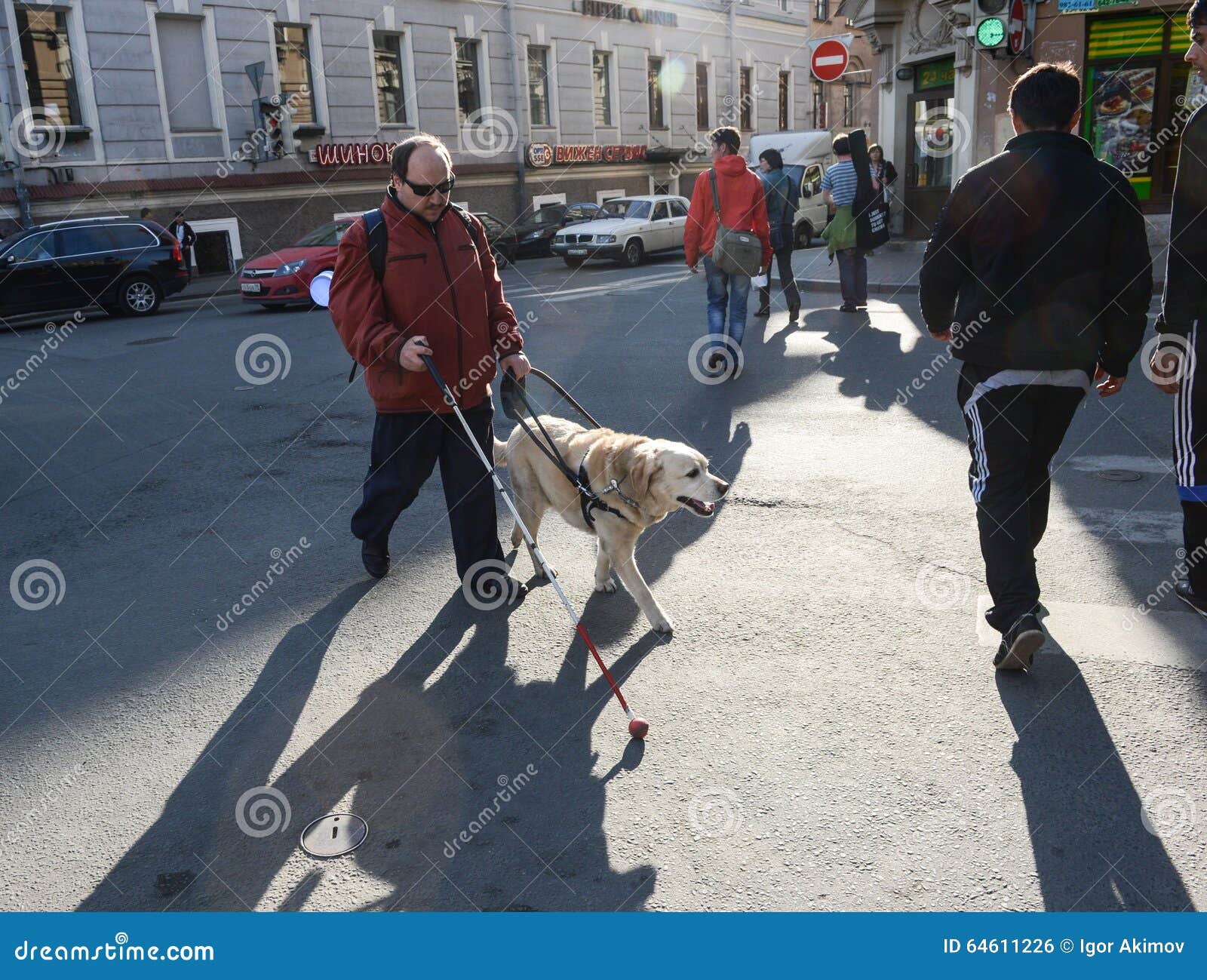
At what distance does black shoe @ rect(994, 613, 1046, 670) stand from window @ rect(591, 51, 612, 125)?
33516 millimetres

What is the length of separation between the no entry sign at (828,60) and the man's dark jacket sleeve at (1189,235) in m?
14.5

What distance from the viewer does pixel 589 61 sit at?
112 feet

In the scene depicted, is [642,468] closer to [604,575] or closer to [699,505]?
[699,505]

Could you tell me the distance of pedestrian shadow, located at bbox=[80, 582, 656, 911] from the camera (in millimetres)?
2941

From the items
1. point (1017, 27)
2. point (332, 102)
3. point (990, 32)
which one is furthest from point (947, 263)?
point (332, 102)

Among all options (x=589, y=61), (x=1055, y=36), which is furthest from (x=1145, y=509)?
(x=589, y=61)

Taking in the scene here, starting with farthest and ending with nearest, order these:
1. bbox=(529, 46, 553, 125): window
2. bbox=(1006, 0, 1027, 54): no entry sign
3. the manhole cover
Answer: bbox=(529, 46, 553, 125): window → bbox=(1006, 0, 1027, 54): no entry sign → the manhole cover

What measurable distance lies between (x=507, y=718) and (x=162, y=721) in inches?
51.0

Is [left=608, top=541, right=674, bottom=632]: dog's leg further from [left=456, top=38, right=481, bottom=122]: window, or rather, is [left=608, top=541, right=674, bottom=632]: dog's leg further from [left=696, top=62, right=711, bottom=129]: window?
[left=696, top=62, right=711, bottom=129]: window

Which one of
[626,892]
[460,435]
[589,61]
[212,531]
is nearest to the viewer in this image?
[626,892]

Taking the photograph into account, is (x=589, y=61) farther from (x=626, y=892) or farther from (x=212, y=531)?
(x=626, y=892)

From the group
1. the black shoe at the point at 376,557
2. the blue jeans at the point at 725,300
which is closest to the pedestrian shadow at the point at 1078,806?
the black shoe at the point at 376,557

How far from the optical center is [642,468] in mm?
4418

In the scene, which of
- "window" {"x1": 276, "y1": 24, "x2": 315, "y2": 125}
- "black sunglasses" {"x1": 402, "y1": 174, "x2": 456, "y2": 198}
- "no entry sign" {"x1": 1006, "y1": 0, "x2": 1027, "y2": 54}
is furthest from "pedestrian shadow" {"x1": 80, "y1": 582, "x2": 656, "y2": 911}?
"window" {"x1": 276, "y1": 24, "x2": 315, "y2": 125}
